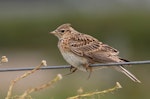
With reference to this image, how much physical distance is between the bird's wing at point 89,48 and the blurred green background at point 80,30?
7423 millimetres

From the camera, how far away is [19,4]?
110 feet

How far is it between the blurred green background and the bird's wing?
7.42 metres

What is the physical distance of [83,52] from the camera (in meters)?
10.9

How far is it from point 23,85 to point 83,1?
12547 millimetres

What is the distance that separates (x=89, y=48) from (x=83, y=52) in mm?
145

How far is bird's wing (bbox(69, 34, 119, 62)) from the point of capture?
1081cm

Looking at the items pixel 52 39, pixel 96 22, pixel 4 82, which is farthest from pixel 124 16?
pixel 4 82

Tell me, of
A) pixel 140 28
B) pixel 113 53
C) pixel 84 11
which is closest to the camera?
pixel 113 53

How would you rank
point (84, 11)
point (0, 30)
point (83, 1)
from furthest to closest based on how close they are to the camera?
point (83, 1) → point (84, 11) → point (0, 30)

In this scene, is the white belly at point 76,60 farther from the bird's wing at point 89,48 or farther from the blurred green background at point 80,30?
the blurred green background at point 80,30

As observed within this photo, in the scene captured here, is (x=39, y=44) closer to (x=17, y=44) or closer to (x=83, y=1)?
(x=17, y=44)

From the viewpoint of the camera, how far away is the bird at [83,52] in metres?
10.6

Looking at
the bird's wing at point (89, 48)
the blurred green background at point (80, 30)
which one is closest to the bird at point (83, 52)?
the bird's wing at point (89, 48)

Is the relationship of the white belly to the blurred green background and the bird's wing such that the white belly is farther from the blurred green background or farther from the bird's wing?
the blurred green background
